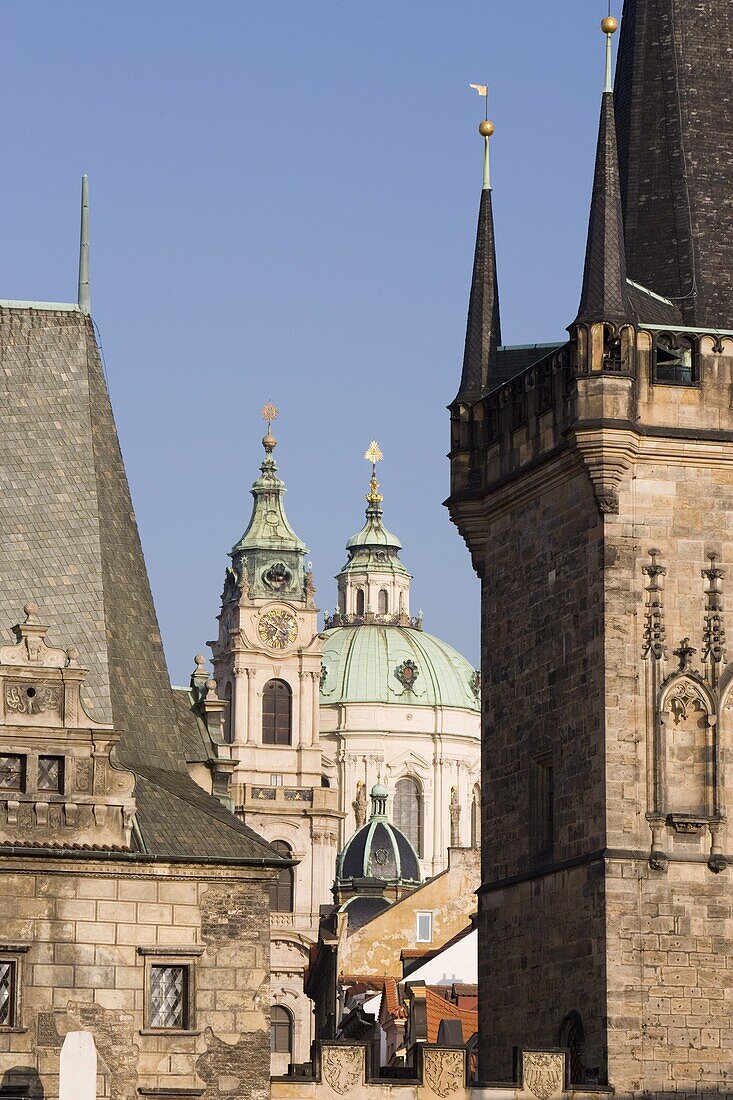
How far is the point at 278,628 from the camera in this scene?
139875 mm

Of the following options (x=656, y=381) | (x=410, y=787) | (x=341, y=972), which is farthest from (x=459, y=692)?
(x=656, y=381)

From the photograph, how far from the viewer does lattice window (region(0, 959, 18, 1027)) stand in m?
36.9

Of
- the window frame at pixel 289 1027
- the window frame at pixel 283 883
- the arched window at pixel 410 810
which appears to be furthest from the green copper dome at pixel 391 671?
the window frame at pixel 289 1027

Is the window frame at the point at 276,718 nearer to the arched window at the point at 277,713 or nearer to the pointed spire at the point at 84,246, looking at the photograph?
the arched window at the point at 277,713

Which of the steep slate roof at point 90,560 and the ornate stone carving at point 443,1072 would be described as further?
the ornate stone carving at point 443,1072

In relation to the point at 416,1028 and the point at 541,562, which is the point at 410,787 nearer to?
the point at 416,1028

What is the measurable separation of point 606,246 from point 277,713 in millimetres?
96908

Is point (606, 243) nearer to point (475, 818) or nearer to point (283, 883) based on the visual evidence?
point (283, 883)

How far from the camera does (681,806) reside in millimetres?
41906

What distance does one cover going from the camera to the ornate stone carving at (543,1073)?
39.8 m

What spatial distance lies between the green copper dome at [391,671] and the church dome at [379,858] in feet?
112

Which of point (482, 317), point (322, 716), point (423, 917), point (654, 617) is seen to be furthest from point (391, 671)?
point (654, 617)

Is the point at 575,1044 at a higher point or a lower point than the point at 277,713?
lower

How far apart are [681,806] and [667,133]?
1144 centimetres
